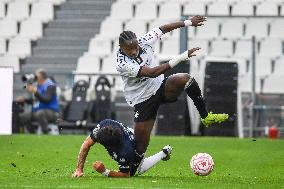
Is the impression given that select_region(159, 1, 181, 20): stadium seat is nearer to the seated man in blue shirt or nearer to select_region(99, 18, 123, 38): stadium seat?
select_region(99, 18, 123, 38): stadium seat

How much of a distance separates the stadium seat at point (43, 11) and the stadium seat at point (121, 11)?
2.23 m

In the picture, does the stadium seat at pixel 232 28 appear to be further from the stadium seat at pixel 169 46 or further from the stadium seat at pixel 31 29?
the stadium seat at pixel 31 29

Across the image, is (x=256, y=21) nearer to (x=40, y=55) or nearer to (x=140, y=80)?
(x=40, y=55)

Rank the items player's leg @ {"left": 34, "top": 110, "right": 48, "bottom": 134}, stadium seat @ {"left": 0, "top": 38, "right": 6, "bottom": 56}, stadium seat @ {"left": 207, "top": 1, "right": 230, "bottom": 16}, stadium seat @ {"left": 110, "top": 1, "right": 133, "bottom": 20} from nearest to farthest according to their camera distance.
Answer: player's leg @ {"left": 34, "top": 110, "right": 48, "bottom": 134} < stadium seat @ {"left": 207, "top": 1, "right": 230, "bottom": 16} < stadium seat @ {"left": 110, "top": 1, "right": 133, "bottom": 20} < stadium seat @ {"left": 0, "top": 38, "right": 6, "bottom": 56}

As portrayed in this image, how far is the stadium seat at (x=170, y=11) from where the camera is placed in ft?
105

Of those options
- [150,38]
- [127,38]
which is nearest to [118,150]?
[127,38]

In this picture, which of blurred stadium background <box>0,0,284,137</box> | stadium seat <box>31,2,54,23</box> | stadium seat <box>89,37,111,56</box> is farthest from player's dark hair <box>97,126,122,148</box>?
stadium seat <box>31,2,54,23</box>

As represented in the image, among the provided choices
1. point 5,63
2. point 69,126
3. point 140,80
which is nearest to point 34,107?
point 69,126

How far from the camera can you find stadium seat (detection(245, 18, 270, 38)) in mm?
28328

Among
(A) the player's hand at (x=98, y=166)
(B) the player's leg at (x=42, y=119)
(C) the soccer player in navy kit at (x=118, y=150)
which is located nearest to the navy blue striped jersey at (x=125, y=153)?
(C) the soccer player in navy kit at (x=118, y=150)

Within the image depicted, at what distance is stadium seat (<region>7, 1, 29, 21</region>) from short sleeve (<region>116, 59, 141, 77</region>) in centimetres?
2184

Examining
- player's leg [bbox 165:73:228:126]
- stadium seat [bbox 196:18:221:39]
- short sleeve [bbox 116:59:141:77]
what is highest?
stadium seat [bbox 196:18:221:39]

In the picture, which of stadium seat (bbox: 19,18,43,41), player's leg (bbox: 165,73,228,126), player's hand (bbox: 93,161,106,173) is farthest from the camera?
stadium seat (bbox: 19,18,43,41)

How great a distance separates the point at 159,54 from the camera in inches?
1192
